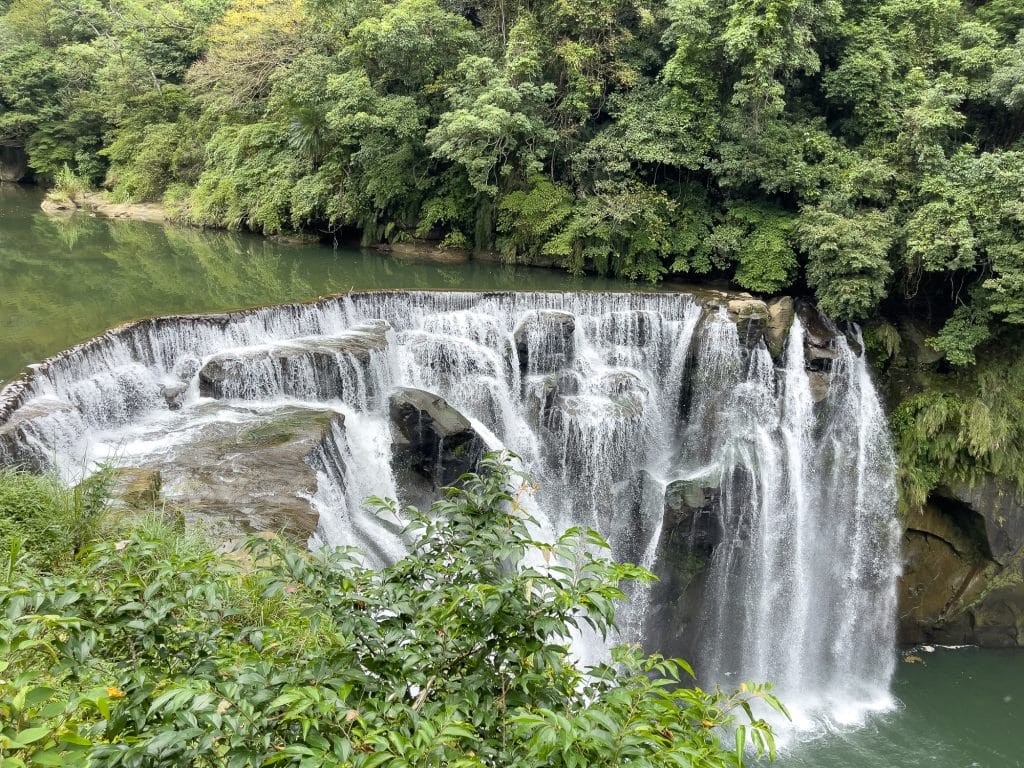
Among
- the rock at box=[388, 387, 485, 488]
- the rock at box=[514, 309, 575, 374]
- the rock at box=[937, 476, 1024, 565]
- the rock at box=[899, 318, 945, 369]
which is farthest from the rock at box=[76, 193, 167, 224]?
the rock at box=[937, 476, 1024, 565]

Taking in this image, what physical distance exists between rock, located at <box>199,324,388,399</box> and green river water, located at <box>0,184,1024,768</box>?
2.78 m

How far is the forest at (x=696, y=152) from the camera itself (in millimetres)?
11977

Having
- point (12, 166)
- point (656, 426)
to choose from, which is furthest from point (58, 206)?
point (656, 426)

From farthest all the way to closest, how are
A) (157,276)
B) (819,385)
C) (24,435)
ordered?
(157,276) < (819,385) < (24,435)

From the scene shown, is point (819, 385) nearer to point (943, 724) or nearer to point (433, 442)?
point (943, 724)

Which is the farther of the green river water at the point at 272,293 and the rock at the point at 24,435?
the green river water at the point at 272,293

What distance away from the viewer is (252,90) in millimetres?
22203

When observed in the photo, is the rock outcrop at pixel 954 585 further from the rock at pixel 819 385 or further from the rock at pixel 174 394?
the rock at pixel 174 394

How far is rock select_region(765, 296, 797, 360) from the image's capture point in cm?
1262

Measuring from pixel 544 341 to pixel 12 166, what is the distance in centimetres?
3345

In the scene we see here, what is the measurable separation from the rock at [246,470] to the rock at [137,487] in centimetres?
13

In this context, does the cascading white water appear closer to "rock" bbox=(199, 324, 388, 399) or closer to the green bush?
"rock" bbox=(199, 324, 388, 399)

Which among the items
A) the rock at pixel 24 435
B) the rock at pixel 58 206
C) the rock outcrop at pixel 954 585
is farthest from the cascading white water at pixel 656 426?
the rock at pixel 58 206

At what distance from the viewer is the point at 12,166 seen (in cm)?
3198
